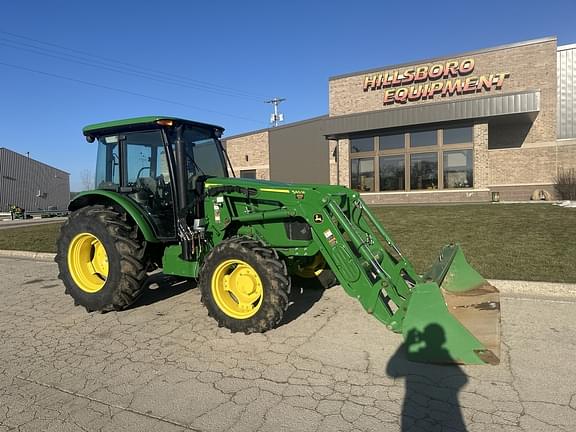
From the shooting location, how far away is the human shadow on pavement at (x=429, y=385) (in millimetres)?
2898

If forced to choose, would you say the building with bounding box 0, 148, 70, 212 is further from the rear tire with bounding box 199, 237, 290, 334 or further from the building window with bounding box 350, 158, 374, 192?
the rear tire with bounding box 199, 237, 290, 334

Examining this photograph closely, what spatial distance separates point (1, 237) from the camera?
1509 centimetres

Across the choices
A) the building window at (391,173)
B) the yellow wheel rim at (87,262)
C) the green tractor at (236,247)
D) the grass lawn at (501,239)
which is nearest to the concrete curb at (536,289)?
the grass lawn at (501,239)

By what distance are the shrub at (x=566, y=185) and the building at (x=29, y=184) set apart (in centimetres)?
4220

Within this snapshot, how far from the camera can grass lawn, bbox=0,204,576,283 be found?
6796 millimetres

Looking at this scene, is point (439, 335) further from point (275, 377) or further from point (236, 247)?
point (236, 247)

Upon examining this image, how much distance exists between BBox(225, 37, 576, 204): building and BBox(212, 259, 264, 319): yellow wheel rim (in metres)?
18.2

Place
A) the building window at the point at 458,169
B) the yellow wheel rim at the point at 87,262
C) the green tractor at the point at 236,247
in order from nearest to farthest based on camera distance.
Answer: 1. the green tractor at the point at 236,247
2. the yellow wheel rim at the point at 87,262
3. the building window at the point at 458,169

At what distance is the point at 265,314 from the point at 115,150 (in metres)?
3.24

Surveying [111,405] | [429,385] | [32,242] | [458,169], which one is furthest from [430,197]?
[111,405]

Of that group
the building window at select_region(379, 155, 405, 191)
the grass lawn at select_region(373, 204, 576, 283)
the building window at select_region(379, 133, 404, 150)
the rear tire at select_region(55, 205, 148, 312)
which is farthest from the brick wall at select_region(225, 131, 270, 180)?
the rear tire at select_region(55, 205, 148, 312)

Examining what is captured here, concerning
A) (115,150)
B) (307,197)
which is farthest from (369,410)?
(115,150)

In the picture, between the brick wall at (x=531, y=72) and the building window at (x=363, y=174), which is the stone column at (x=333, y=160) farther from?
the brick wall at (x=531, y=72)

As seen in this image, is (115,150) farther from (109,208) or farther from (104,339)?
(104,339)
